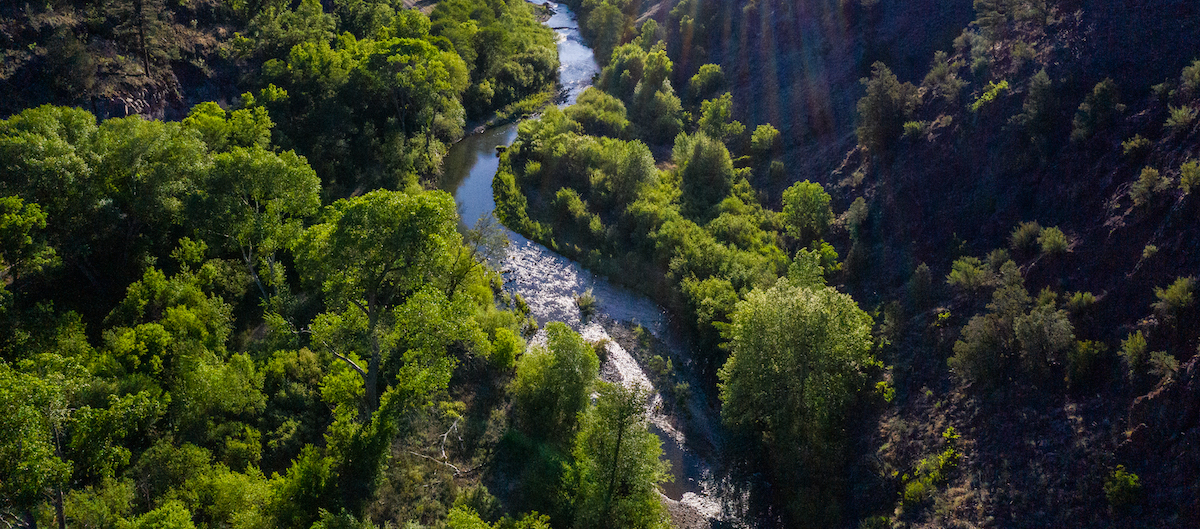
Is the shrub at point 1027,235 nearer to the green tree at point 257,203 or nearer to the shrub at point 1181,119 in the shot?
the shrub at point 1181,119

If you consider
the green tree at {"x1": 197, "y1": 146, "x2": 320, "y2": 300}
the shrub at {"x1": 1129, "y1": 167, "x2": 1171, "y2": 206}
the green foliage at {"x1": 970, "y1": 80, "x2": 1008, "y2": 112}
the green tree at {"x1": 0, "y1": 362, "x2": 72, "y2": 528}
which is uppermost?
the green foliage at {"x1": 970, "y1": 80, "x2": 1008, "y2": 112}

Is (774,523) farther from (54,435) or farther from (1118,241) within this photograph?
(54,435)

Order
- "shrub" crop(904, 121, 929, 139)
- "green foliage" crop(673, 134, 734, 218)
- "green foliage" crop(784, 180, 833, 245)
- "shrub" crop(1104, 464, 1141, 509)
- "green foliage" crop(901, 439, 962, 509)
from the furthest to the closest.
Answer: "green foliage" crop(673, 134, 734, 218) < "green foliage" crop(784, 180, 833, 245) < "shrub" crop(904, 121, 929, 139) < "green foliage" crop(901, 439, 962, 509) < "shrub" crop(1104, 464, 1141, 509)

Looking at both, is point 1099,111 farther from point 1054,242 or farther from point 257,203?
point 257,203

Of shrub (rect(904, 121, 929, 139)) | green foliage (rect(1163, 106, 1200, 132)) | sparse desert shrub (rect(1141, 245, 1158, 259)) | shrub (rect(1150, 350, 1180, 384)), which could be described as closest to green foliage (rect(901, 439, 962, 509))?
shrub (rect(1150, 350, 1180, 384))

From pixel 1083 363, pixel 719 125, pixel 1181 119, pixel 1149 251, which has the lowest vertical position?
pixel 1083 363

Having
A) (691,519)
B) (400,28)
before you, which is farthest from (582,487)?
(400,28)

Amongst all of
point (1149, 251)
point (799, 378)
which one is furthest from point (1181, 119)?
point (799, 378)

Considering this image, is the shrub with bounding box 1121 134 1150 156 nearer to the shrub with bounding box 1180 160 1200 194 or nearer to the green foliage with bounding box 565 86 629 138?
the shrub with bounding box 1180 160 1200 194
